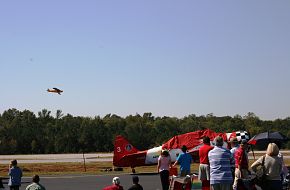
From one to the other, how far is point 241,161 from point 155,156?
662 inches

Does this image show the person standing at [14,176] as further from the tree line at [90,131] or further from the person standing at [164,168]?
the tree line at [90,131]

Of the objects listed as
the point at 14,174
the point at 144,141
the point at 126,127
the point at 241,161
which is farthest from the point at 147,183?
the point at 126,127

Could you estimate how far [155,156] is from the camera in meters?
27.2

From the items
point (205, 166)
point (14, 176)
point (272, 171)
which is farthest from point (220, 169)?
point (14, 176)

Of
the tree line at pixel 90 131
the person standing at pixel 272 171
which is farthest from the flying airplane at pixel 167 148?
the tree line at pixel 90 131

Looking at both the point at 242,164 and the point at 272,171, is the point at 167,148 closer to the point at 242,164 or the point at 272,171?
the point at 242,164

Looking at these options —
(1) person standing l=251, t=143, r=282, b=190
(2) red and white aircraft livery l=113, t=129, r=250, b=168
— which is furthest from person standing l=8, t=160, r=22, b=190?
(2) red and white aircraft livery l=113, t=129, r=250, b=168

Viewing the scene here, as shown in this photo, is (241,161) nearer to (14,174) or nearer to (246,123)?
(14,174)

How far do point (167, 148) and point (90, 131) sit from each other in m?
50.6

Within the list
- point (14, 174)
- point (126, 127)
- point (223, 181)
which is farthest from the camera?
point (126, 127)

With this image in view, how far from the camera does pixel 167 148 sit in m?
26.3

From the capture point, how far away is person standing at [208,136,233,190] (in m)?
9.06

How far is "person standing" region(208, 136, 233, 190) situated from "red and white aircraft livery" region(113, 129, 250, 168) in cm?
1638

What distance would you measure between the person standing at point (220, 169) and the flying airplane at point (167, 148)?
16384 mm
